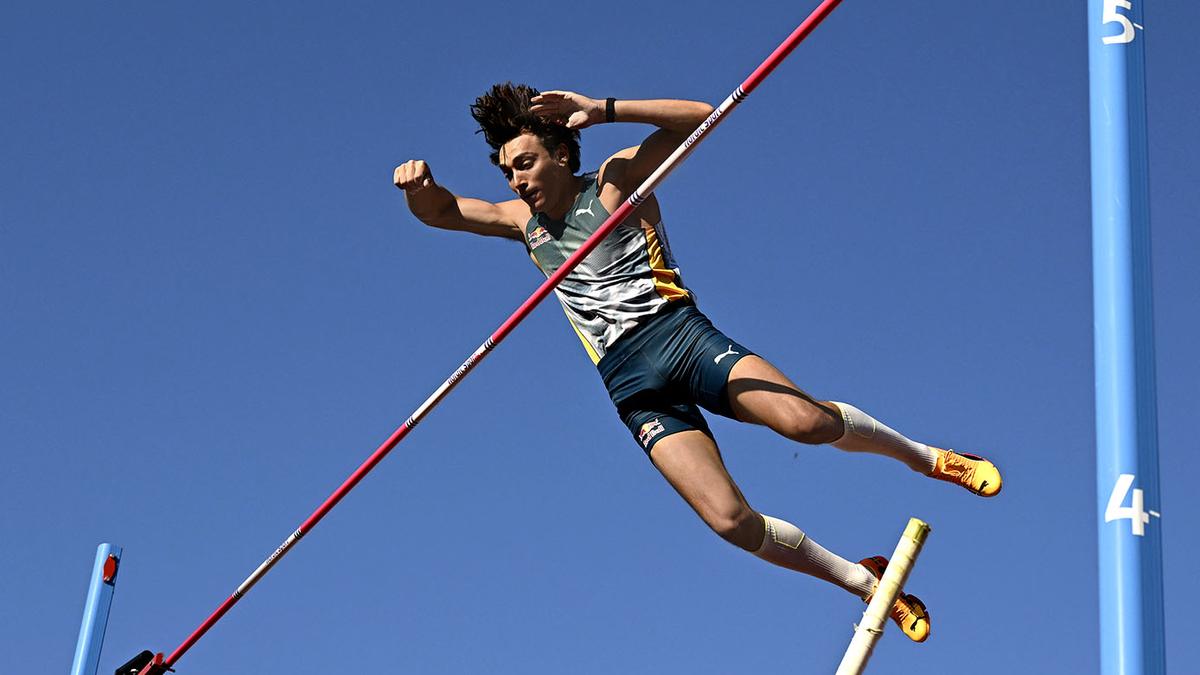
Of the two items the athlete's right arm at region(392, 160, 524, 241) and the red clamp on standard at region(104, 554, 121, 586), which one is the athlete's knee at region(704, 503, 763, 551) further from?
the red clamp on standard at region(104, 554, 121, 586)

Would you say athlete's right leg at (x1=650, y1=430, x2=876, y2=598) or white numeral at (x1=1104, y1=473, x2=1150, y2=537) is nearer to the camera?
white numeral at (x1=1104, y1=473, x2=1150, y2=537)

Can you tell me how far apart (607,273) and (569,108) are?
64cm

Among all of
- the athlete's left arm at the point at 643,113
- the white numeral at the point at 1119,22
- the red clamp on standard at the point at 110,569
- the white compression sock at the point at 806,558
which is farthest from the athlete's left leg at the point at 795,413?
the red clamp on standard at the point at 110,569

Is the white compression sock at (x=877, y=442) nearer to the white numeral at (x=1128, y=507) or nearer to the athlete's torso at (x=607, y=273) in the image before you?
the athlete's torso at (x=607, y=273)

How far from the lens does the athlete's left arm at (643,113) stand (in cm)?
533

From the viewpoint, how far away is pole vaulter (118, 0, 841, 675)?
175 inches

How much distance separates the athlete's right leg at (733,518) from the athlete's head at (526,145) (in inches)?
44.1

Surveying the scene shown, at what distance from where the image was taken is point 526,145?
5.81 m

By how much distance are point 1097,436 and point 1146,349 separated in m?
0.19

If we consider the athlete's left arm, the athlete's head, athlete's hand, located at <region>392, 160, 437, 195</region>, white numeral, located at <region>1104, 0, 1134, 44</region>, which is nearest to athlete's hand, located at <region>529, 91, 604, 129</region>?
the athlete's left arm

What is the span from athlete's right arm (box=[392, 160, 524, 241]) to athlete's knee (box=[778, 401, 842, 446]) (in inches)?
56.7

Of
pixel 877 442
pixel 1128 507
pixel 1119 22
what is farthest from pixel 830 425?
pixel 1128 507

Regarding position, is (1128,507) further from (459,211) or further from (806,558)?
(459,211)

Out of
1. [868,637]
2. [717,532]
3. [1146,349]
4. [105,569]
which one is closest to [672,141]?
[717,532]
